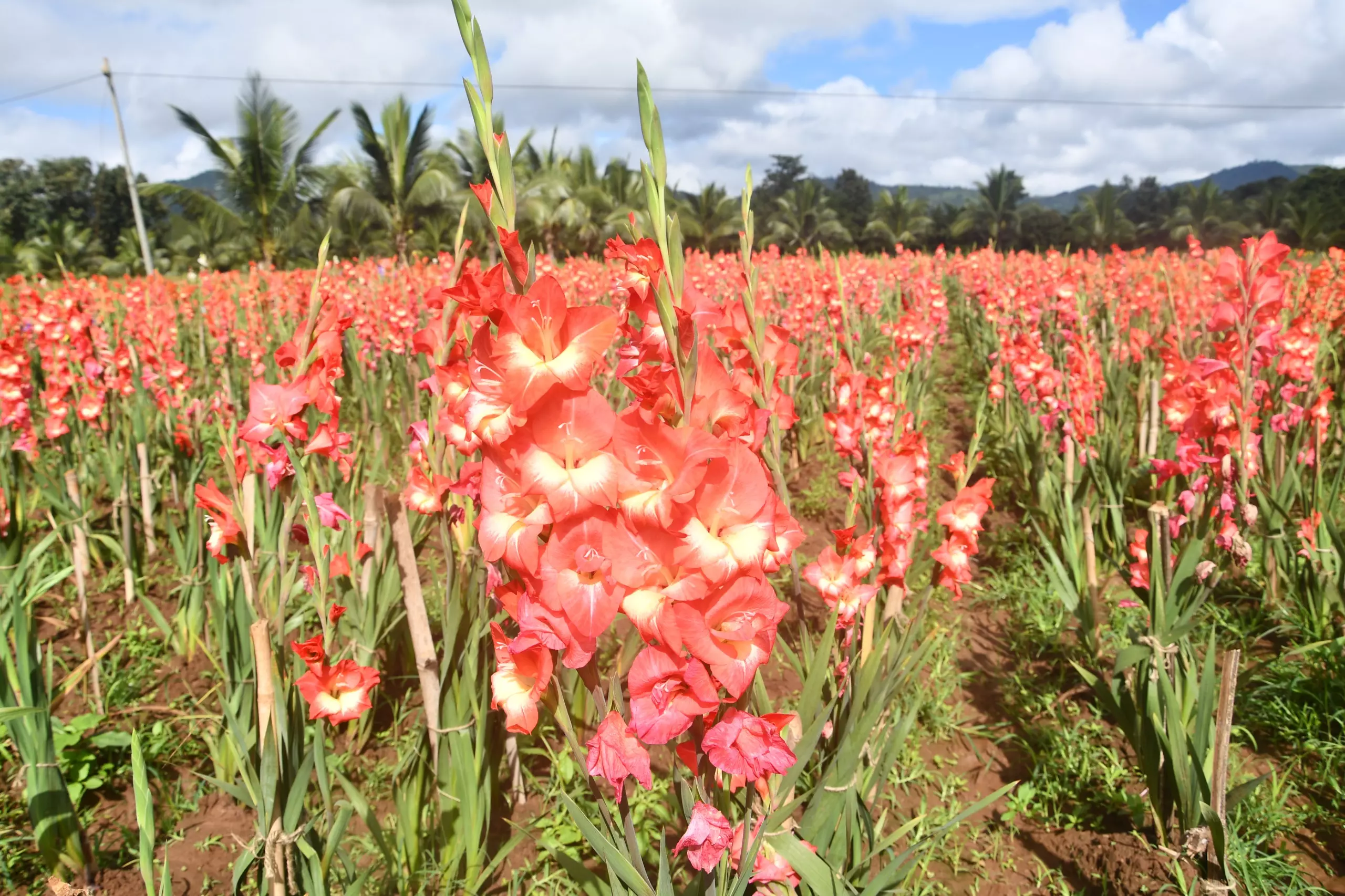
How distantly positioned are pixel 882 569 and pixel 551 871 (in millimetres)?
1185

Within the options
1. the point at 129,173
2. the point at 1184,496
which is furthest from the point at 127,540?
the point at 129,173

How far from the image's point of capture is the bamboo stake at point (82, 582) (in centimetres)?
245

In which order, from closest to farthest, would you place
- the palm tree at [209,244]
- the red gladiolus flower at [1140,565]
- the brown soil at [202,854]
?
the brown soil at [202,854] → the red gladiolus flower at [1140,565] → the palm tree at [209,244]

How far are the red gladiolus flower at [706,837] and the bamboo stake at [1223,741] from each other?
3.36ft

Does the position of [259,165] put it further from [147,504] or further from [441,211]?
[147,504]

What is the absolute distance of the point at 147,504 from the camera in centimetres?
330

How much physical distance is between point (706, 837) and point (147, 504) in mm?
3291

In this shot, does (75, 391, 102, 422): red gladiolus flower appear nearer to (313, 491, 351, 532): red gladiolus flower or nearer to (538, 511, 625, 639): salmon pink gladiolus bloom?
(313, 491, 351, 532): red gladiolus flower

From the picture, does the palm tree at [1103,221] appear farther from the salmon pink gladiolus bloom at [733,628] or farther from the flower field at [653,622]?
the salmon pink gladiolus bloom at [733,628]

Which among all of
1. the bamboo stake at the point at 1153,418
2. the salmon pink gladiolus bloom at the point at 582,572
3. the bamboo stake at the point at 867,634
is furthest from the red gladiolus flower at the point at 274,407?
the bamboo stake at the point at 1153,418

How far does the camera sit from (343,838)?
2.07 m

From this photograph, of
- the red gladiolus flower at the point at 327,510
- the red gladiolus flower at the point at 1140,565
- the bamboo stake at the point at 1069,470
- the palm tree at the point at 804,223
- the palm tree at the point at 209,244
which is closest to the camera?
the red gladiolus flower at the point at 327,510

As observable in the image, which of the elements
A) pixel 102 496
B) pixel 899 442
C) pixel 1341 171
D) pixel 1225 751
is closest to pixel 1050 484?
pixel 899 442

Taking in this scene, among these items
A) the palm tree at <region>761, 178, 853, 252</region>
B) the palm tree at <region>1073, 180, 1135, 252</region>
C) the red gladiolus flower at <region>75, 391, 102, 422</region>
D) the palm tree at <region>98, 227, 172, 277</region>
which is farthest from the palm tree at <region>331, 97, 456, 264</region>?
the palm tree at <region>1073, 180, 1135, 252</region>
